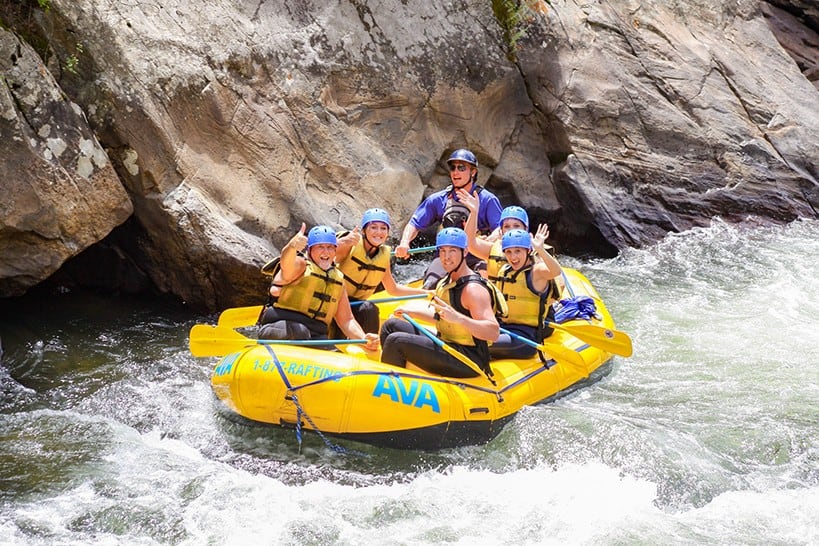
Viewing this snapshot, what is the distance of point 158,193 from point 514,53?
474cm

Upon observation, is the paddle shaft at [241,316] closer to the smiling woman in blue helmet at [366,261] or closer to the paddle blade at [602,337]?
the smiling woman in blue helmet at [366,261]

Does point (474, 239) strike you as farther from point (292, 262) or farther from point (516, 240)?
point (292, 262)

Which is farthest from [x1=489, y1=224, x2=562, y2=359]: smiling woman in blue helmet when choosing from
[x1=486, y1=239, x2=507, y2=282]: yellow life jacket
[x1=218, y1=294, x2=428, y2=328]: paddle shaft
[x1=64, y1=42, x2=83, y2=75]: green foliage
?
[x1=64, y1=42, x2=83, y2=75]: green foliage

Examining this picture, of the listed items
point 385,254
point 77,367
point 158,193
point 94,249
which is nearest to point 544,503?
point 385,254

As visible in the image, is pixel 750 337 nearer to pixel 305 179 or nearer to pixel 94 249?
pixel 305 179

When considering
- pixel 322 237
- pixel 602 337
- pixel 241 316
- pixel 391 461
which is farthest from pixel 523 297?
pixel 241 316

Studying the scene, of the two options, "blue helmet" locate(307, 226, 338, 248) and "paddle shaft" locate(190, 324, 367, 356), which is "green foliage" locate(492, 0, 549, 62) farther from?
"paddle shaft" locate(190, 324, 367, 356)

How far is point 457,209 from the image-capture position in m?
7.49

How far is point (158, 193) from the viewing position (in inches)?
281

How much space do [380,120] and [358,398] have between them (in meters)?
4.54

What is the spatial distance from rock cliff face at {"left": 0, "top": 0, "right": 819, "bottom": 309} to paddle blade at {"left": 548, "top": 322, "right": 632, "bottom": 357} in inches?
106

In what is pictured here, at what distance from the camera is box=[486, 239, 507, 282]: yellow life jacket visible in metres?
6.39

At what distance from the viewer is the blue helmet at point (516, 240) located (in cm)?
597

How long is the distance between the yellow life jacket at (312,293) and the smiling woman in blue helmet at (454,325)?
524 mm
